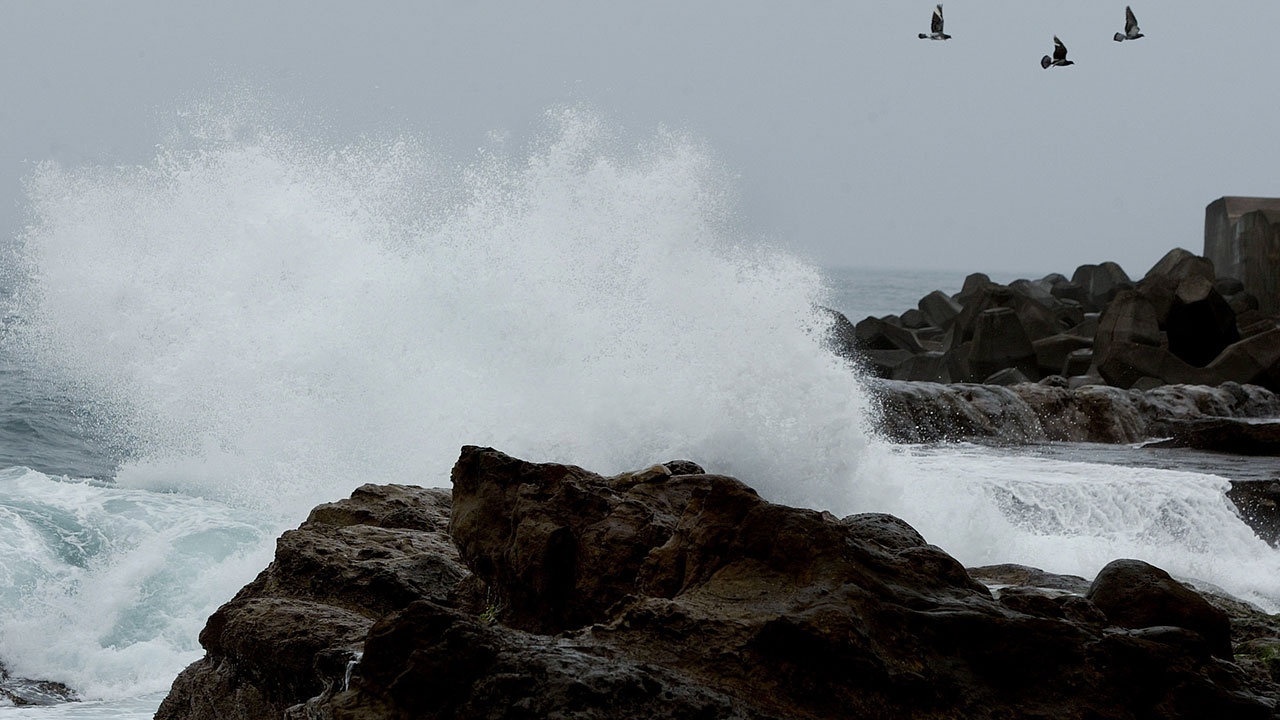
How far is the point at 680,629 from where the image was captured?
2883 millimetres

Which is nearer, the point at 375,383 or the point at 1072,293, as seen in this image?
the point at 375,383

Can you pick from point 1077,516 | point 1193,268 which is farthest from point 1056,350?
point 1077,516

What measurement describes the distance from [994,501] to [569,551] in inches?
271

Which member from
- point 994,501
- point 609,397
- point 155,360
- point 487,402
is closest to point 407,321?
point 487,402

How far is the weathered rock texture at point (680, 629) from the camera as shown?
2.61 m

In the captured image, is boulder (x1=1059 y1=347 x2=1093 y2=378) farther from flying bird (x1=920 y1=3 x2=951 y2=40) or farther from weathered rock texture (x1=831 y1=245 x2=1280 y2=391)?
flying bird (x1=920 y1=3 x2=951 y2=40)

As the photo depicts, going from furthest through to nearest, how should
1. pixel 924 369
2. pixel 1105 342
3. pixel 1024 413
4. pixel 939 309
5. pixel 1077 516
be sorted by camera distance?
pixel 939 309 < pixel 924 369 < pixel 1105 342 < pixel 1024 413 < pixel 1077 516

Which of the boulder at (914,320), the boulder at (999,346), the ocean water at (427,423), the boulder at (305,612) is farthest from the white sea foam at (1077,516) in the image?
the boulder at (914,320)

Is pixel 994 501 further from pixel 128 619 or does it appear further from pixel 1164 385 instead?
pixel 1164 385

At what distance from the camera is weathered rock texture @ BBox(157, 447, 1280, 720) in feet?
8.55

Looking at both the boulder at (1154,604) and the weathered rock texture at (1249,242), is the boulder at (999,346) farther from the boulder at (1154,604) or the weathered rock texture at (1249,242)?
the boulder at (1154,604)

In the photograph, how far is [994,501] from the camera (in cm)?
990

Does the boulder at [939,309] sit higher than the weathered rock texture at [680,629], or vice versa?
the boulder at [939,309]

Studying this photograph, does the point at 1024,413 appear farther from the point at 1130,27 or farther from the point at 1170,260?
the point at 1170,260
